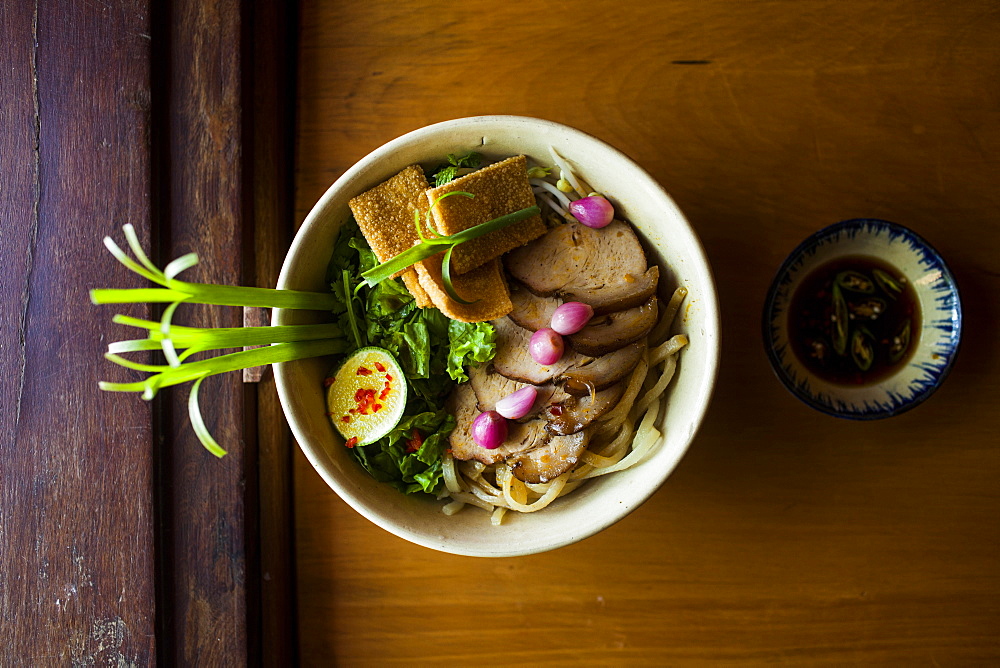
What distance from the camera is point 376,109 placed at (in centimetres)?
195

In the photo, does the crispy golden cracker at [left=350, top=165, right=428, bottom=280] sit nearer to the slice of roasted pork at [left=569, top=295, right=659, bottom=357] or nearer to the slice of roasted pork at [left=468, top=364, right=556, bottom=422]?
the slice of roasted pork at [left=468, top=364, right=556, bottom=422]

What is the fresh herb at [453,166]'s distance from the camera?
1656mm

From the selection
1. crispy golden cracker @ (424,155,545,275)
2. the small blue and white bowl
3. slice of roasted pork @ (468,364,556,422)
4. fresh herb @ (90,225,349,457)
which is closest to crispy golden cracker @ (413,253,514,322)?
crispy golden cracker @ (424,155,545,275)

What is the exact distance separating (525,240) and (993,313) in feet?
4.69

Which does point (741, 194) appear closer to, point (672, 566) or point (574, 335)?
point (574, 335)

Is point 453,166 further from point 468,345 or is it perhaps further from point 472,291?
point 468,345

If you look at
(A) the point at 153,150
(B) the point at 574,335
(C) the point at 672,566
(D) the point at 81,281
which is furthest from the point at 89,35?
(C) the point at 672,566

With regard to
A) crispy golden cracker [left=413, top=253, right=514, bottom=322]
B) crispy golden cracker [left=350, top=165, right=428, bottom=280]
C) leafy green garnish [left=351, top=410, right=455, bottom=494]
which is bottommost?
leafy green garnish [left=351, top=410, right=455, bottom=494]

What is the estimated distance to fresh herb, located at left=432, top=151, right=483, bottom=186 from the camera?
1.66 m

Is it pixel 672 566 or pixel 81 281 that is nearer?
pixel 81 281

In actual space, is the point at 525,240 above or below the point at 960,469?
above

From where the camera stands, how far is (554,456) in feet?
5.44

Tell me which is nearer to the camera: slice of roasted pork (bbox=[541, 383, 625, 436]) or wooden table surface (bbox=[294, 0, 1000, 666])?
slice of roasted pork (bbox=[541, 383, 625, 436])

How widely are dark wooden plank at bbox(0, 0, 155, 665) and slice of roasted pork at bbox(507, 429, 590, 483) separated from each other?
105 centimetres
